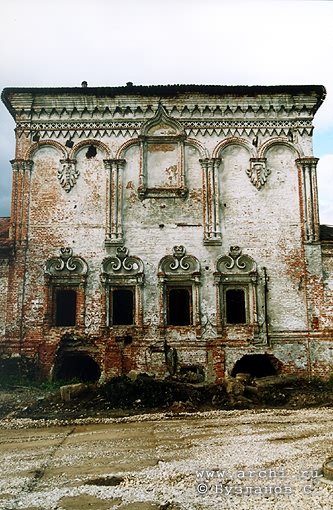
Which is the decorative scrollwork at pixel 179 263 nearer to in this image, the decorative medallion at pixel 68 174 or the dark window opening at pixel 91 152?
the decorative medallion at pixel 68 174

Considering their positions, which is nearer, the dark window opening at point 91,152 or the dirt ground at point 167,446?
the dirt ground at point 167,446

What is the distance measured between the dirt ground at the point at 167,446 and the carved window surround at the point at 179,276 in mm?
2824

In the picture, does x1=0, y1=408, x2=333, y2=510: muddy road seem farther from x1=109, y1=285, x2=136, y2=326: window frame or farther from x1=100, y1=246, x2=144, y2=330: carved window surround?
x1=100, y1=246, x2=144, y2=330: carved window surround

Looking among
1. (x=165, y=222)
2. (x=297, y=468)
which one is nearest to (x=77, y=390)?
(x=165, y=222)

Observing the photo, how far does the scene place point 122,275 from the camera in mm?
15516

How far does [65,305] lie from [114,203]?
380 cm

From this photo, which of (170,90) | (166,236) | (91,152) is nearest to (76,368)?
(166,236)

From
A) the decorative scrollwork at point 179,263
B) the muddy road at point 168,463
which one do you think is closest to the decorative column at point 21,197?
the decorative scrollwork at point 179,263

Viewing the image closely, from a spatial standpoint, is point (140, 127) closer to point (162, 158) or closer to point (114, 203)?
point (162, 158)

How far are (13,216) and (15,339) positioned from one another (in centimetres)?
411

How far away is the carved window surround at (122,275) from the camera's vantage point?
15398mm

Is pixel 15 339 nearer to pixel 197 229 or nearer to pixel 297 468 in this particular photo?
pixel 197 229

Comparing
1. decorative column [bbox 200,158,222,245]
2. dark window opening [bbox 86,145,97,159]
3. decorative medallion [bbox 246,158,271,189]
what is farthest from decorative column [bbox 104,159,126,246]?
decorative medallion [bbox 246,158,271,189]

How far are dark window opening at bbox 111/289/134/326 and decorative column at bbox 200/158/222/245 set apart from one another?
317 cm
